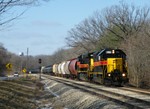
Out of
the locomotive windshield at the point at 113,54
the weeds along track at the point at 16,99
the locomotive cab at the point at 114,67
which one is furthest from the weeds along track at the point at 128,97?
the locomotive windshield at the point at 113,54

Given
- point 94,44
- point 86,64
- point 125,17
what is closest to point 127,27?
point 125,17

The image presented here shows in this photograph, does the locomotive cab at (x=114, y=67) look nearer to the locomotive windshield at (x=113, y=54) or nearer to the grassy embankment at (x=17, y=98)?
the locomotive windshield at (x=113, y=54)

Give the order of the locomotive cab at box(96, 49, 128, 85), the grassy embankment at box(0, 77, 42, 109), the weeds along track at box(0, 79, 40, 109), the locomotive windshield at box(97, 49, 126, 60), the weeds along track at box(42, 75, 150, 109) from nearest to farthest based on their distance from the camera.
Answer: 1. the weeds along track at box(42, 75, 150, 109)
2. the weeds along track at box(0, 79, 40, 109)
3. the grassy embankment at box(0, 77, 42, 109)
4. the locomotive cab at box(96, 49, 128, 85)
5. the locomotive windshield at box(97, 49, 126, 60)

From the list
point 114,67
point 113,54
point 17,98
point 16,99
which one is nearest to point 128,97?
point 16,99

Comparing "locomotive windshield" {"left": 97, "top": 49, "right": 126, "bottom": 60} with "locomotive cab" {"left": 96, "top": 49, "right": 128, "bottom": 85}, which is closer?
"locomotive cab" {"left": 96, "top": 49, "right": 128, "bottom": 85}

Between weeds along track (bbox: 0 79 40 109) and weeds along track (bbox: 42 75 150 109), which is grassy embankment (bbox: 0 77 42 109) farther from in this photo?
weeds along track (bbox: 42 75 150 109)

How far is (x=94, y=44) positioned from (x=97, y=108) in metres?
73.5

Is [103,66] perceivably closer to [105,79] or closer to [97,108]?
[105,79]

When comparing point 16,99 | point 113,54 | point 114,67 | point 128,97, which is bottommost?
point 16,99

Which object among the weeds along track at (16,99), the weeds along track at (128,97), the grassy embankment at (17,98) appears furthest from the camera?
the grassy embankment at (17,98)

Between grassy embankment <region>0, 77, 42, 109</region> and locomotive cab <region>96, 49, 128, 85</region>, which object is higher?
locomotive cab <region>96, 49, 128, 85</region>

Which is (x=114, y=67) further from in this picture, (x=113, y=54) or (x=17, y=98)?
(x=17, y=98)

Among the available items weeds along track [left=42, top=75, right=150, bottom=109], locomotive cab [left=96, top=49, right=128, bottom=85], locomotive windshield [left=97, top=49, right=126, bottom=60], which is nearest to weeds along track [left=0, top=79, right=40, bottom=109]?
weeds along track [left=42, top=75, right=150, bottom=109]

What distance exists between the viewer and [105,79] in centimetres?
3312
